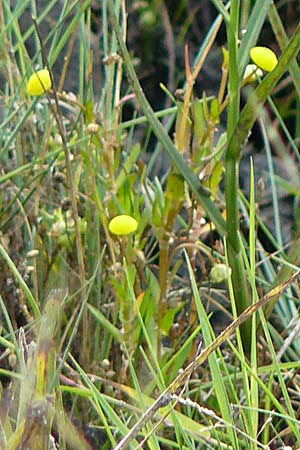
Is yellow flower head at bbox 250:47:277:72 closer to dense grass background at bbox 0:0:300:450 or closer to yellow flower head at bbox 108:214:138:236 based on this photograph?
dense grass background at bbox 0:0:300:450

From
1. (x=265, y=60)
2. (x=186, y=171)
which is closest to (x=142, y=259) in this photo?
(x=186, y=171)

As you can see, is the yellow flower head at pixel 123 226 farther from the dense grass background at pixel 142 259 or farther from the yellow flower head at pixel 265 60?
the yellow flower head at pixel 265 60

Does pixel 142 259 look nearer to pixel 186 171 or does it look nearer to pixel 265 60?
pixel 186 171

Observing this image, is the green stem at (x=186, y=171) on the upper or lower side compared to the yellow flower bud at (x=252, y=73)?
lower

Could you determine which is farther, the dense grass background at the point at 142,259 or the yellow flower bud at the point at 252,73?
the yellow flower bud at the point at 252,73

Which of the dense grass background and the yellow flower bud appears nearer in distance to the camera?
the dense grass background

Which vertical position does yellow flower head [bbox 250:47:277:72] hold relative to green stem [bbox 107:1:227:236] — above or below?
above

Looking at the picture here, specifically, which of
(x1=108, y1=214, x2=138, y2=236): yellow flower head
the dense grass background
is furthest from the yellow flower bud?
(x1=108, y1=214, x2=138, y2=236): yellow flower head

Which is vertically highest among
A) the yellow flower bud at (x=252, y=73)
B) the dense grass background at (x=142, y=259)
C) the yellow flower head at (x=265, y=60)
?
the yellow flower head at (x=265, y=60)

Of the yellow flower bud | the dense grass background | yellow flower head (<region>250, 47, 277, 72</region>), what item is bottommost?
the dense grass background

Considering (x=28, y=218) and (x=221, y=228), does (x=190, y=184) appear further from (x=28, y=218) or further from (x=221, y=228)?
(x=28, y=218)

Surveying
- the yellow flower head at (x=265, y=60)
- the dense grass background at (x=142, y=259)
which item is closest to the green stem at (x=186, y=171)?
the dense grass background at (x=142, y=259)
